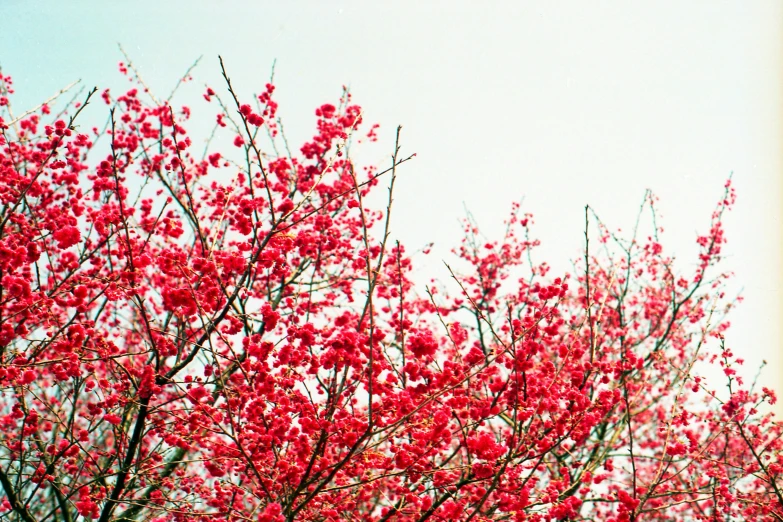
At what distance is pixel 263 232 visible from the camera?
4.70m

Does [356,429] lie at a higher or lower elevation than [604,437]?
lower

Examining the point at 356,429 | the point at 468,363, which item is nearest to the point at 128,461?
the point at 356,429

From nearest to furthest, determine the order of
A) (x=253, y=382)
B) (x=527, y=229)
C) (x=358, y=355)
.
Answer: (x=358, y=355) → (x=253, y=382) → (x=527, y=229)

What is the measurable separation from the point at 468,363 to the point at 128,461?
2.89m

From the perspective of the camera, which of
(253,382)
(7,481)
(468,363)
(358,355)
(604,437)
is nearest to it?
(358,355)

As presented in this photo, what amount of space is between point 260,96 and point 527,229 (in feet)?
19.2

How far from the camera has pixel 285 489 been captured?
12.5 ft

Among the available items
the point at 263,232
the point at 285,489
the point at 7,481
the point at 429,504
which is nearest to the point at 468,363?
the point at 429,504

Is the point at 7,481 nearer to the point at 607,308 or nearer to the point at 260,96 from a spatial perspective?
the point at 260,96

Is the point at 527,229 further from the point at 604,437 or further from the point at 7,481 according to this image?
the point at 7,481

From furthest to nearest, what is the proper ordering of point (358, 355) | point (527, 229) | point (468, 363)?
1. point (527, 229)
2. point (468, 363)
3. point (358, 355)

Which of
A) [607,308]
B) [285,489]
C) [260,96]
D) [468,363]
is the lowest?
[285,489]

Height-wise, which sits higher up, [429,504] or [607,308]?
[607,308]

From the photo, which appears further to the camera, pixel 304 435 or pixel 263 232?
pixel 263 232
